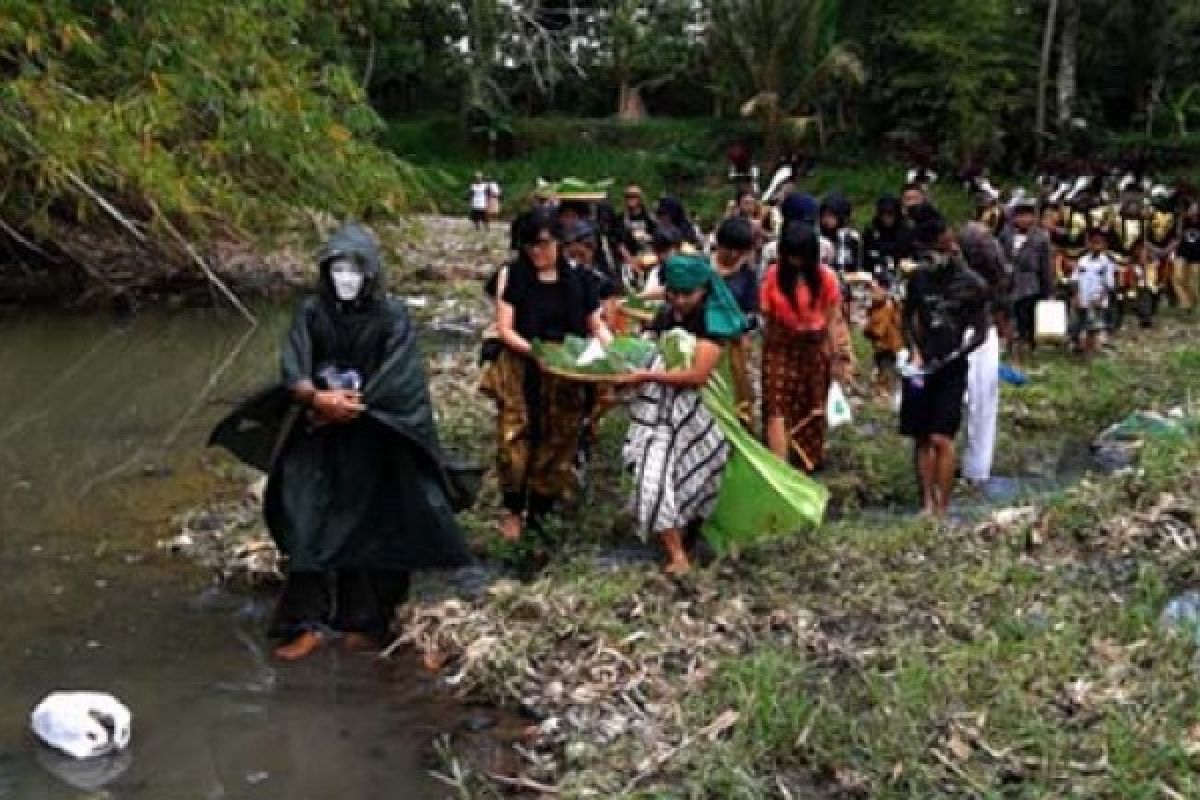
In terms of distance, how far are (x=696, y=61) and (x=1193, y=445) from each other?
31.6m

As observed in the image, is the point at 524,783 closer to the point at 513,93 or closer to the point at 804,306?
the point at 804,306

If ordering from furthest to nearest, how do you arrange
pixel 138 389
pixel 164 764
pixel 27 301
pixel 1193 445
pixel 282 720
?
pixel 27 301 → pixel 138 389 → pixel 1193 445 → pixel 282 720 → pixel 164 764

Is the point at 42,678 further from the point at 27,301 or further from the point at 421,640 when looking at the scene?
the point at 27,301

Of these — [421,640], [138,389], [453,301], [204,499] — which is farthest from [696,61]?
[421,640]

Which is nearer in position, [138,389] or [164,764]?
[164,764]

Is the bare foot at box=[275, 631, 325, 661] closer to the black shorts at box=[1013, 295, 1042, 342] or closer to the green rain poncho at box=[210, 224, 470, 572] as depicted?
the green rain poncho at box=[210, 224, 470, 572]

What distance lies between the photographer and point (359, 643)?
6219 millimetres

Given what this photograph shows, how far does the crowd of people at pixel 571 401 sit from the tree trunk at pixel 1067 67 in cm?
2385

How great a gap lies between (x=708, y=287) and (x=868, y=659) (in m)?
2.07

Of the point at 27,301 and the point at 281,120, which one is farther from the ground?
the point at 281,120

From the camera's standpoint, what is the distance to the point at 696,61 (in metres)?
38.6

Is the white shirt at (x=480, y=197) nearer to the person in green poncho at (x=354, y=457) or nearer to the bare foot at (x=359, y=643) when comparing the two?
the person in green poncho at (x=354, y=457)

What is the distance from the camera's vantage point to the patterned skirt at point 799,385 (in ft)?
27.1

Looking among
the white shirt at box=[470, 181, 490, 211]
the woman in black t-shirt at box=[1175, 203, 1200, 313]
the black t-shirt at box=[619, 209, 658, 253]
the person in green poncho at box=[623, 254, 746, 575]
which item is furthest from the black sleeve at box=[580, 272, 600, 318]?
the white shirt at box=[470, 181, 490, 211]
